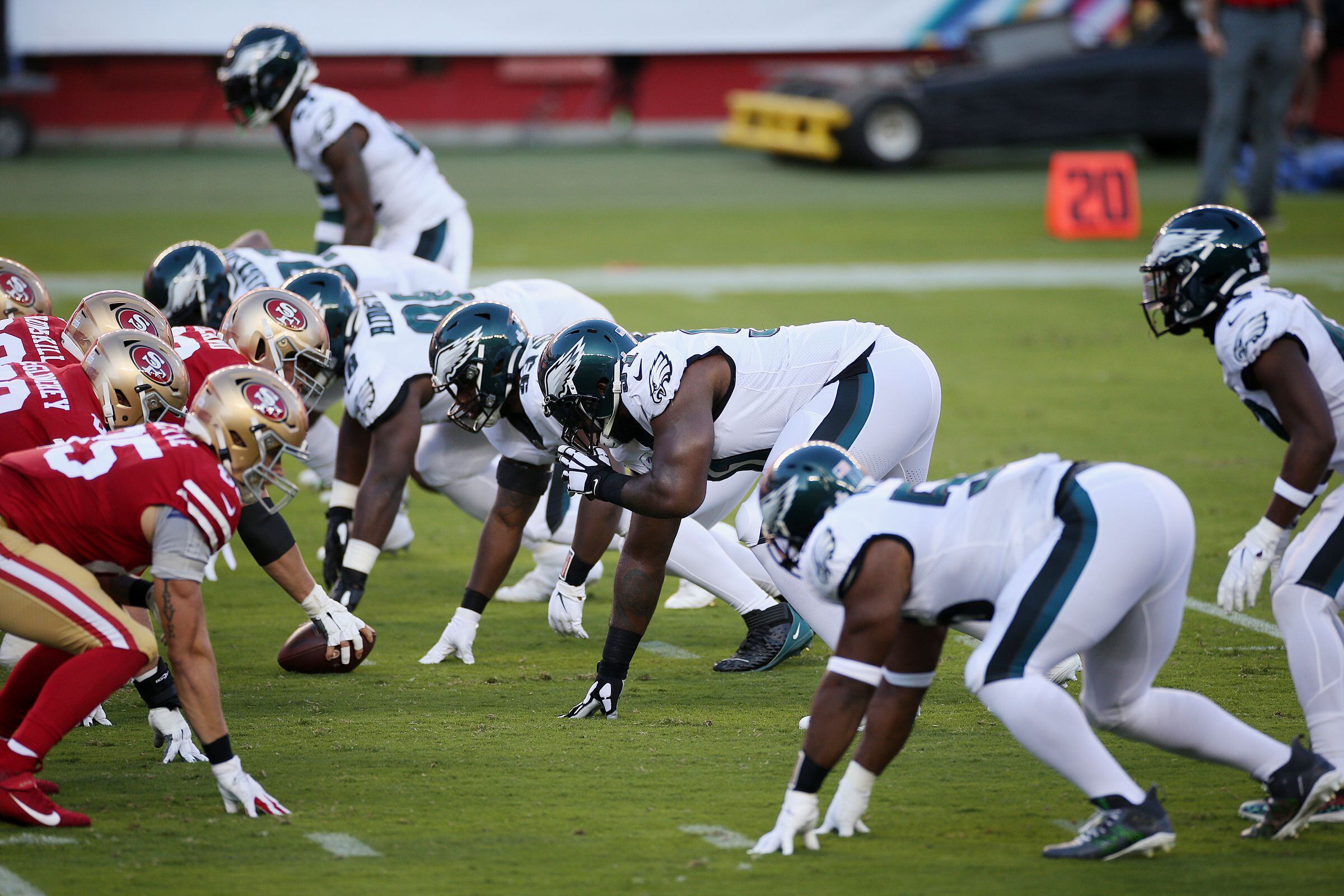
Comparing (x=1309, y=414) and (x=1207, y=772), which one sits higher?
(x=1309, y=414)

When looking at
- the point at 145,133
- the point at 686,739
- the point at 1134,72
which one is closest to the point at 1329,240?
the point at 1134,72

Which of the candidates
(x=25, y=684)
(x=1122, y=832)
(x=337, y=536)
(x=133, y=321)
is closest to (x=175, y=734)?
(x=25, y=684)

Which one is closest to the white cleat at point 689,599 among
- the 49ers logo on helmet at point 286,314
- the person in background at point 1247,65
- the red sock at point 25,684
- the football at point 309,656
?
the football at point 309,656

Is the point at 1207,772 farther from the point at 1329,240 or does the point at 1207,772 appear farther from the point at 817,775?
the point at 1329,240

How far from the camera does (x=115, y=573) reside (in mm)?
4316

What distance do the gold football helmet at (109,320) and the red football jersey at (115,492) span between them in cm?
119

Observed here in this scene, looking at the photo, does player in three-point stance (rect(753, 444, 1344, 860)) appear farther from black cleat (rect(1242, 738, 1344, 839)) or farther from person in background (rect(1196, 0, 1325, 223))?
person in background (rect(1196, 0, 1325, 223))

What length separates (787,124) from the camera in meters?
19.5

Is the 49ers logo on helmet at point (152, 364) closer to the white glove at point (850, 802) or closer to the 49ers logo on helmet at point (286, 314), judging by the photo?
the 49ers logo on helmet at point (286, 314)

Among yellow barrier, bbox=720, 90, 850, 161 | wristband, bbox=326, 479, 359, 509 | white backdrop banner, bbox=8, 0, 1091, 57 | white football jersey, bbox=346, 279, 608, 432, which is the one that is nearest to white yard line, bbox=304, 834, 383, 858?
white football jersey, bbox=346, 279, 608, 432

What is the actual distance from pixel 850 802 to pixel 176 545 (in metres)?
1.70

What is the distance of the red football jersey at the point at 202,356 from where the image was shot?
17.0ft

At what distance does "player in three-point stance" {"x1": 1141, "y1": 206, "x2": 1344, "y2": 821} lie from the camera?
4023 millimetres

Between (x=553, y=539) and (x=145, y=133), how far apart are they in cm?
1960
